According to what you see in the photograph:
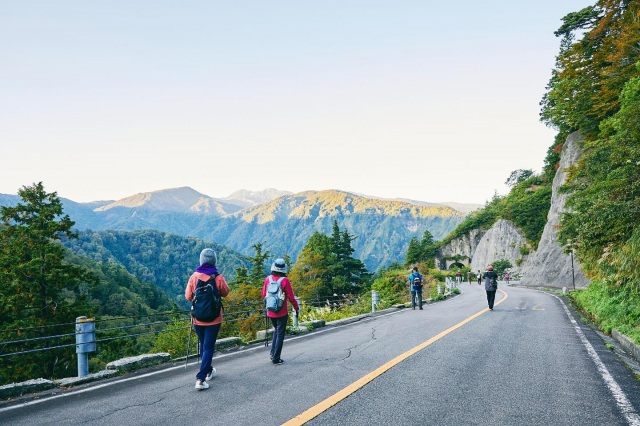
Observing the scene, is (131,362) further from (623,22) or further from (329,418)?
(623,22)

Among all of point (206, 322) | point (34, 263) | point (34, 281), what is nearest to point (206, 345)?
point (206, 322)

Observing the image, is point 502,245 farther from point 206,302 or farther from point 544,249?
point 206,302

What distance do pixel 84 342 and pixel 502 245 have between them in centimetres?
8597

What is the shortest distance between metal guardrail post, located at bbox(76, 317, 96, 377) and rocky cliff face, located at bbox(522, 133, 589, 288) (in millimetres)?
37163

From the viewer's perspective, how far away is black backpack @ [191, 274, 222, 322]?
5.62 metres

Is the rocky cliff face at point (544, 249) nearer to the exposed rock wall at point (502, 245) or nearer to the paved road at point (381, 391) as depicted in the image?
the exposed rock wall at point (502, 245)

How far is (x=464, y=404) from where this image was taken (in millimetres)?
4430

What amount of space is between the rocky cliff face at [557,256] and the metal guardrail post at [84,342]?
37163mm

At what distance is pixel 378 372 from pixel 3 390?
18.1 feet

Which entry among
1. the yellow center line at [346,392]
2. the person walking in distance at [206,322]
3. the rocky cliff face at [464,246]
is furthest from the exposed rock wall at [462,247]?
the person walking in distance at [206,322]

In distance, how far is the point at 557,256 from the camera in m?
40.7

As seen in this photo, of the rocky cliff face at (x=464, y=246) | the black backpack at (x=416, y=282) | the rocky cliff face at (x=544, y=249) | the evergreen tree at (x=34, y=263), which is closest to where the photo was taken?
the black backpack at (x=416, y=282)

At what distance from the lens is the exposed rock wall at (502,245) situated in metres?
78.0

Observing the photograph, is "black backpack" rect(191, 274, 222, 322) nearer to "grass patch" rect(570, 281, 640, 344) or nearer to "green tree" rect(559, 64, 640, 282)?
"grass patch" rect(570, 281, 640, 344)
